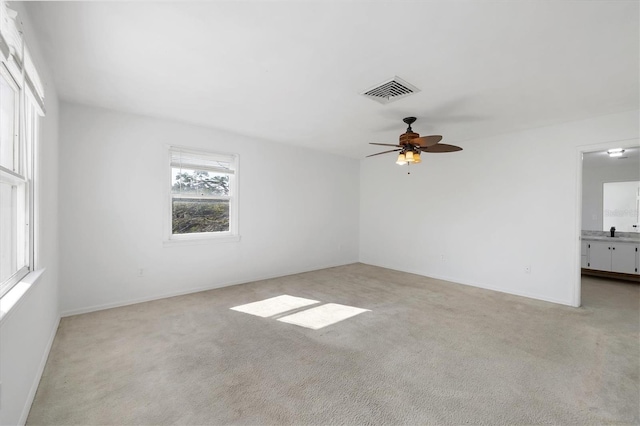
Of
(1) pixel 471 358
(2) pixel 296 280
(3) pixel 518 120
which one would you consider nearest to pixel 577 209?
(3) pixel 518 120

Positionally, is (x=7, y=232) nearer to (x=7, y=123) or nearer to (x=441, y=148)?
(x=7, y=123)

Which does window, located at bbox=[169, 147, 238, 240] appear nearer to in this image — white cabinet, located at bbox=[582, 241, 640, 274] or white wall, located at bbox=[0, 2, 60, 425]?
white wall, located at bbox=[0, 2, 60, 425]

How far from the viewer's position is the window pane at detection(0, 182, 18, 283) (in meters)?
1.63

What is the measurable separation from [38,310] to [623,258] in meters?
8.42

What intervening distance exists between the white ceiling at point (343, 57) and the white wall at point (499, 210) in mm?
A: 623

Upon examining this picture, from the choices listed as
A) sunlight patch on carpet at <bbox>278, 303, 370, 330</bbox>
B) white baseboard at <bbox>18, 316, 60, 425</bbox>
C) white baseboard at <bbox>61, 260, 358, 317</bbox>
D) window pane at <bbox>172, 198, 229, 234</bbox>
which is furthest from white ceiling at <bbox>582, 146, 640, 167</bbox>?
white baseboard at <bbox>18, 316, 60, 425</bbox>

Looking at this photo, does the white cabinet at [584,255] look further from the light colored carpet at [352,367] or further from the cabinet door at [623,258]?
the light colored carpet at [352,367]

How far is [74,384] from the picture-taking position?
1.99 metres

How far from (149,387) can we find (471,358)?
101 inches

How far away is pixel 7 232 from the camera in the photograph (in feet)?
5.70

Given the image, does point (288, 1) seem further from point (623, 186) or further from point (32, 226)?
point (623, 186)

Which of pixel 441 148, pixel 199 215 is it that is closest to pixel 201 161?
pixel 199 215

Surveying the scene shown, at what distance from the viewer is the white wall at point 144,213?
10.9 feet

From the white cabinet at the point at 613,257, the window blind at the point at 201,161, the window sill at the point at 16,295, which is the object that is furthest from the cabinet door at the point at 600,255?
the window sill at the point at 16,295
